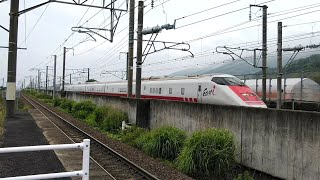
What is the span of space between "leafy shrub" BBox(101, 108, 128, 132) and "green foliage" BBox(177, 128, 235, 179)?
11.5m

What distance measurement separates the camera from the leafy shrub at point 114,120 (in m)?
22.7

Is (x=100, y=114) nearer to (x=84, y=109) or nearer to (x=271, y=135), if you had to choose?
(x=84, y=109)

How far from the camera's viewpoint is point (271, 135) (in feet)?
33.8

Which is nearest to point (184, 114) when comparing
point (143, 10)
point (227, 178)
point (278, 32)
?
point (227, 178)

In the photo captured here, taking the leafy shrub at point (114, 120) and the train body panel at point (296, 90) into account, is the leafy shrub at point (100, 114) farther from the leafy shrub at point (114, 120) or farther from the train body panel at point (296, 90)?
the train body panel at point (296, 90)

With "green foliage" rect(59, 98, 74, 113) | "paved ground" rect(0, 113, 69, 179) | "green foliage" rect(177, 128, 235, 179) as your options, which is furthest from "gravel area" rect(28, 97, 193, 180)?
"green foliage" rect(59, 98, 74, 113)

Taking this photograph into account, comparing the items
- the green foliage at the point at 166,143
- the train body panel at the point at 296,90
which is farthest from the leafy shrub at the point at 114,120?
the train body panel at the point at 296,90

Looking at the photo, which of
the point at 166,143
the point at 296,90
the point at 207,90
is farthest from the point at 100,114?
the point at 296,90

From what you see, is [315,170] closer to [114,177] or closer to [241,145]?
[241,145]

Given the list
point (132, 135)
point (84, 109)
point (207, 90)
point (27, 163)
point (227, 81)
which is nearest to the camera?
point (27, 163)

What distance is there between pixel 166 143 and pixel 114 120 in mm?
9680

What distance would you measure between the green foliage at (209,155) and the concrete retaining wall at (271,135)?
53 centimetres

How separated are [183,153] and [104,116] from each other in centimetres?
1446

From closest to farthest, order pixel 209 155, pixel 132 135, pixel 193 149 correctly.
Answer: pixel 209 155
pixel 193 149
pixel 132 135
